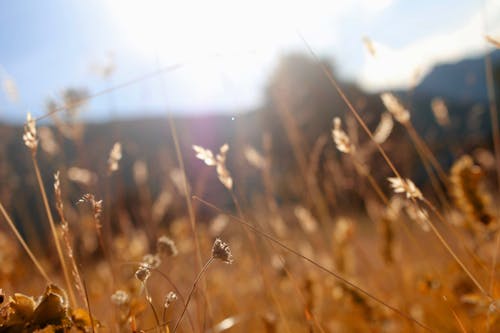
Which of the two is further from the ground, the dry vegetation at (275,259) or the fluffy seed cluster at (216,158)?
the fluffy seed cluster at (216,158)

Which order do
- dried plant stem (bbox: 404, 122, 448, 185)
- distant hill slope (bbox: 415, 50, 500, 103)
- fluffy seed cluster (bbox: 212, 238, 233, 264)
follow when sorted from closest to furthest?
1. fluffy seed cluster (bbox: 212, 238, 233, 264)
2. dried plant stem (bbox: 404, 122, 448, 185)
3. distant hill slope (bbox: 415, 50, 500, 103)

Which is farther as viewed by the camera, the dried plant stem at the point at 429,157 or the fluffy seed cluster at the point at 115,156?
the dried plant stem at the point at 429,157

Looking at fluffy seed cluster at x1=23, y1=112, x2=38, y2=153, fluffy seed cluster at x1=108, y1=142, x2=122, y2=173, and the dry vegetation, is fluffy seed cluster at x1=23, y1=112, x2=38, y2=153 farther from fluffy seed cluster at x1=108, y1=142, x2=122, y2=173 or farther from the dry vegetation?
fluffy seed cluster at x1=108, y1=142, x2=122, y2=173

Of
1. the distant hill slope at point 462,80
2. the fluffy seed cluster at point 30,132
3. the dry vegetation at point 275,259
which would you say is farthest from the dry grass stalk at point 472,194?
the fluffy seed cluster at point 30,132

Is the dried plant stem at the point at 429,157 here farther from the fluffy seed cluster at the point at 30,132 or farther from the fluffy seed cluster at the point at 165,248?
the fluffy seed cluster at the point at 30,132

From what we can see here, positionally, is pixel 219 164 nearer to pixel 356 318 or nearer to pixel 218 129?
pixel 356 318

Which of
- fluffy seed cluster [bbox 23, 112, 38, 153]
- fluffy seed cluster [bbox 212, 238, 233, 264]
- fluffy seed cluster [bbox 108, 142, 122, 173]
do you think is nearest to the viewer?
fluffy seed cluster [bbox 212, 238, 233, 264]

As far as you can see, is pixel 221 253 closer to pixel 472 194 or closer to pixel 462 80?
pixel 472 194

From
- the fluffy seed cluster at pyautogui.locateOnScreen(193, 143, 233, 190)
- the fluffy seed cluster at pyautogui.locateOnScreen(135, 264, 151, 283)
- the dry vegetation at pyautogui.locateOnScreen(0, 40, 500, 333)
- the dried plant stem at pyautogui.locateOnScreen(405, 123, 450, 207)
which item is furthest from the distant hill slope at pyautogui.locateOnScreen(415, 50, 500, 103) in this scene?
the fluffy seed cluster at pyautogui.locateOnScreen(135, 264, 151, 283)

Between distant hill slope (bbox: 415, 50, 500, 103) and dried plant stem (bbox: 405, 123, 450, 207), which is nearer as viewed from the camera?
dried plant stem (bbox: 405, 123, 450, 207)

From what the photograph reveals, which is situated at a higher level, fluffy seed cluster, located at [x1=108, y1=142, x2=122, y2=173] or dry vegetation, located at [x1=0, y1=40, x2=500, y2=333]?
fluffy seed cluster, located at [x1=108, y1=142, x2=122, y2=173]

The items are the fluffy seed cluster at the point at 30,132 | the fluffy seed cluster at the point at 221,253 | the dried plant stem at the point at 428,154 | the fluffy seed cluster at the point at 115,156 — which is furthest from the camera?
the dried plant stem at the point at 428,154

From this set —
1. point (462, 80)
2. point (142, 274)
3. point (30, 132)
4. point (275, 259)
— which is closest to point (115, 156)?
point (30, 132)

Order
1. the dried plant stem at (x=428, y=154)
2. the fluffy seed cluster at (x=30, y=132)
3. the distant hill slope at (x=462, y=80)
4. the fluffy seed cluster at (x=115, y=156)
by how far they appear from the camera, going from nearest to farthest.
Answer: the fluffy seed cluster at (x=30, y=132)
the fluffy seed cluster at (x=115, y=156)
the dried plant stem at (x=428, y=154)
the distant hill slope at (x=462, y=80)
